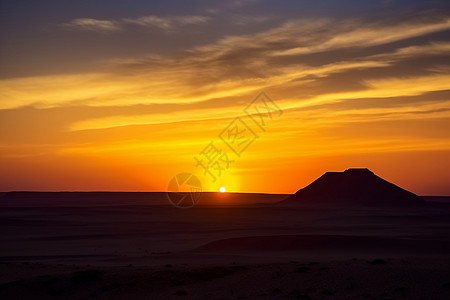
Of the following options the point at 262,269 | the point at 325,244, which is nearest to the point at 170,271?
the point at 262,269

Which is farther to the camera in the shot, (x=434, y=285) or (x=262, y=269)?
(x=262, y=269)

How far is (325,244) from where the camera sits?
42344 millimetres

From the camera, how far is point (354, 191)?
144 meters

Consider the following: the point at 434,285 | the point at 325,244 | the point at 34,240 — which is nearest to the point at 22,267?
the point at 434,285

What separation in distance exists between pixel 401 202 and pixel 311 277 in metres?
116

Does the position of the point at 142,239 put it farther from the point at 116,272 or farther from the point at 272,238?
the point at 116,272

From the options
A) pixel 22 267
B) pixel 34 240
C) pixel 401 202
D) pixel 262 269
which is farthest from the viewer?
pixel 401 202

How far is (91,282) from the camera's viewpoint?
23.1 metres

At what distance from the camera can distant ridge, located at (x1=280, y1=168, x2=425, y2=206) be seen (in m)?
136

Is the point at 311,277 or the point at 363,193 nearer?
the point at 311,277

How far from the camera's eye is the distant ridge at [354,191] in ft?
445

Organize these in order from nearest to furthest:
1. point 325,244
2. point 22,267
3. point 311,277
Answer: point 311,277
point 22,267
point 325,244

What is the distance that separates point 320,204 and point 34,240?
95969 mm

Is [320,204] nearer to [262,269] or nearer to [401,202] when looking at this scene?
[401,202]
